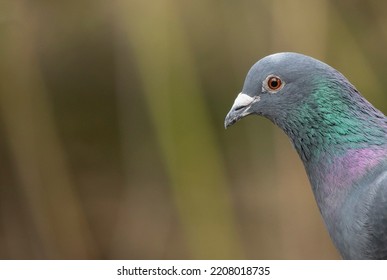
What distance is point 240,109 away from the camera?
3.00 m

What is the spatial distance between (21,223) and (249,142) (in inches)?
53.5

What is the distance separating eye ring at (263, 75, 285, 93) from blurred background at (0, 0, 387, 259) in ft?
3.96

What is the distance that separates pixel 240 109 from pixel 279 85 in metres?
0.15

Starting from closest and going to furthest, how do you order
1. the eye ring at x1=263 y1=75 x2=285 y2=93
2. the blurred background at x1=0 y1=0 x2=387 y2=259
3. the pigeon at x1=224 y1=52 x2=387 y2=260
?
1. the pigeon at x1=224 y1=52 x2=387 y2=260
2. the eye ring at x1=263 y1=75 x2=285 y2=93
3. the blurred background at x1=0 y1=0 x2=387 y2=259

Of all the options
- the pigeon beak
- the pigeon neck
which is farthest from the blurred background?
the pigeon neck

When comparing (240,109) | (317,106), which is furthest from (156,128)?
(317,106)

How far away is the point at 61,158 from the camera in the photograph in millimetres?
5113

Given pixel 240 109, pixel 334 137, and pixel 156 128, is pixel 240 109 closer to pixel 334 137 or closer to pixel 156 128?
pixel 334 137

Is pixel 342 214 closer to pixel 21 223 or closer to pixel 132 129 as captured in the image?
pixel 132 129

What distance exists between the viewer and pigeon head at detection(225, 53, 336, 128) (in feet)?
9.43

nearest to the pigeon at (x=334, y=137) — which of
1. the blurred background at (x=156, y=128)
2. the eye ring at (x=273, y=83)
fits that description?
the eye ring at (x=273, y=83)

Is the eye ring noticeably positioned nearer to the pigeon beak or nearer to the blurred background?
the pigeon beak

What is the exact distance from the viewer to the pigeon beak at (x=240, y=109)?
2.99 meters

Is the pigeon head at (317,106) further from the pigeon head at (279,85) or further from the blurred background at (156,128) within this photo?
the blurred background at (156,128)
